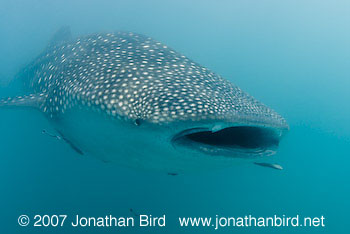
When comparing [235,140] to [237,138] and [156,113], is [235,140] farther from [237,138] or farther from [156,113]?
[156,113]

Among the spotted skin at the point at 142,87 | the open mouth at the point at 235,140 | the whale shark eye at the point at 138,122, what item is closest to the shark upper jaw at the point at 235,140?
the open mouth at the point at 235,140

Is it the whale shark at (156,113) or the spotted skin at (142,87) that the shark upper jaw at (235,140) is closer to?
the whale shark at (156,113)

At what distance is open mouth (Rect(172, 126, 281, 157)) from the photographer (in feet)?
8.51

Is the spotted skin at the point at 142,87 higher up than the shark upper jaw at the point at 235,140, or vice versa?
the spotted skin at the point at 142,87

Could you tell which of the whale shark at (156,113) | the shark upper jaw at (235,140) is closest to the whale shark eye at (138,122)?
the whale shark at (156,113)

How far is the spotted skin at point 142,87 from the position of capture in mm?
2521

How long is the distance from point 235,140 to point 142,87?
4.09ft

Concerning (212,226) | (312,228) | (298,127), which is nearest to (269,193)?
(312,228)

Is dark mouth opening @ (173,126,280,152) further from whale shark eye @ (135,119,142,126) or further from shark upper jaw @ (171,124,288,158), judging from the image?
whale shark eye @ (135,119,142,126)

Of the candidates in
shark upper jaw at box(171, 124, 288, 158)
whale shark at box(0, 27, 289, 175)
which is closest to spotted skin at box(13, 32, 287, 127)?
whale shark at box(0, 27, 289, 175)

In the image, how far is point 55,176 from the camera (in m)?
12.0

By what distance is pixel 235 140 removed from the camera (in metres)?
3.18

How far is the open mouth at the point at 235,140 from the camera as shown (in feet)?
8.51

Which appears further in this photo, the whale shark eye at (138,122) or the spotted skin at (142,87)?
the whale shark eye at (138,122)
